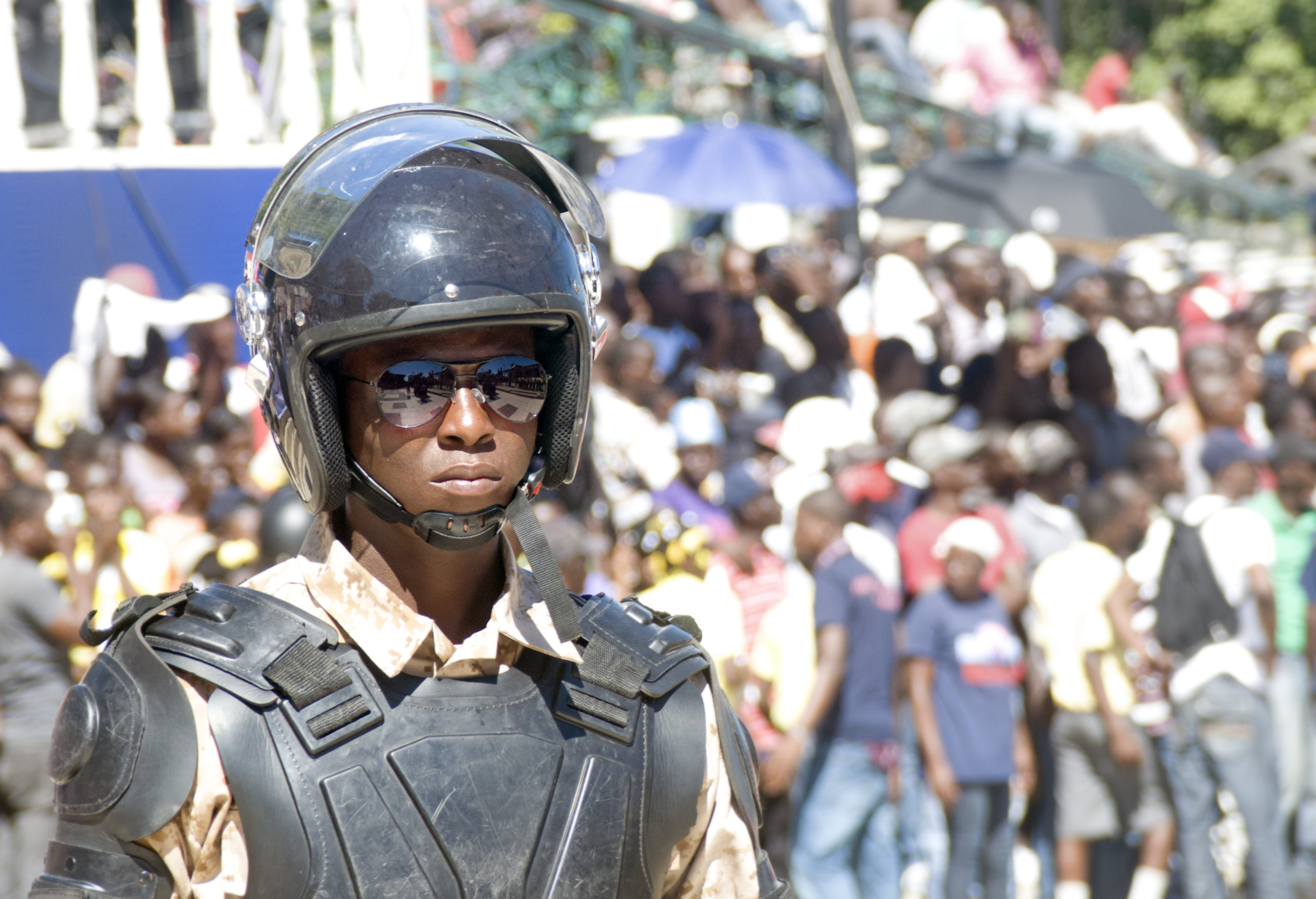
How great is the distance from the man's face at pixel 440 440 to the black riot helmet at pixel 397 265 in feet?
0.06

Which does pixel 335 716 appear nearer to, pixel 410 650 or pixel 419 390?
pixel 410 650

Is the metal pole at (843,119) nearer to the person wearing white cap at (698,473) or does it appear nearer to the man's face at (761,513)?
the person wearing white cap at (698,473)

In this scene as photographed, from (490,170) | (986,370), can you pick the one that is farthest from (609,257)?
(490,170)

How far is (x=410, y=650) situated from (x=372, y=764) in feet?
→ 0.48

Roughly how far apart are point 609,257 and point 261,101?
263 centimetres

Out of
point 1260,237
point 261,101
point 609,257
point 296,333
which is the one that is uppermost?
point 296,333

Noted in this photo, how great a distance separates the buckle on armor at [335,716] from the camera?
71.6 inches

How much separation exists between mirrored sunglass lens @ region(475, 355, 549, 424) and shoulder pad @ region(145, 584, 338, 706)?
33 centimetres

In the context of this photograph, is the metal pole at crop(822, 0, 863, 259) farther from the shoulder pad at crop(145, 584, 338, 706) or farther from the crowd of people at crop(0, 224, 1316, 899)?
the shoulder pad at crop(145, 584, 338, 706)

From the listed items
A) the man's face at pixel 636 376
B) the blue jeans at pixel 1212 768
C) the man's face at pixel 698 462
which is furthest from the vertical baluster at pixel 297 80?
the blue jeans at pixel 1212 768

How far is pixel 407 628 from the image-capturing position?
1935 millimetres

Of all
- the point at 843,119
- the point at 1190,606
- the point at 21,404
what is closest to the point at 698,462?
the point at 1190,606

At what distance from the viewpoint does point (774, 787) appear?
5387 millimetres

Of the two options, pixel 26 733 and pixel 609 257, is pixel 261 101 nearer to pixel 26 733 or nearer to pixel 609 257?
pixel 609 257
